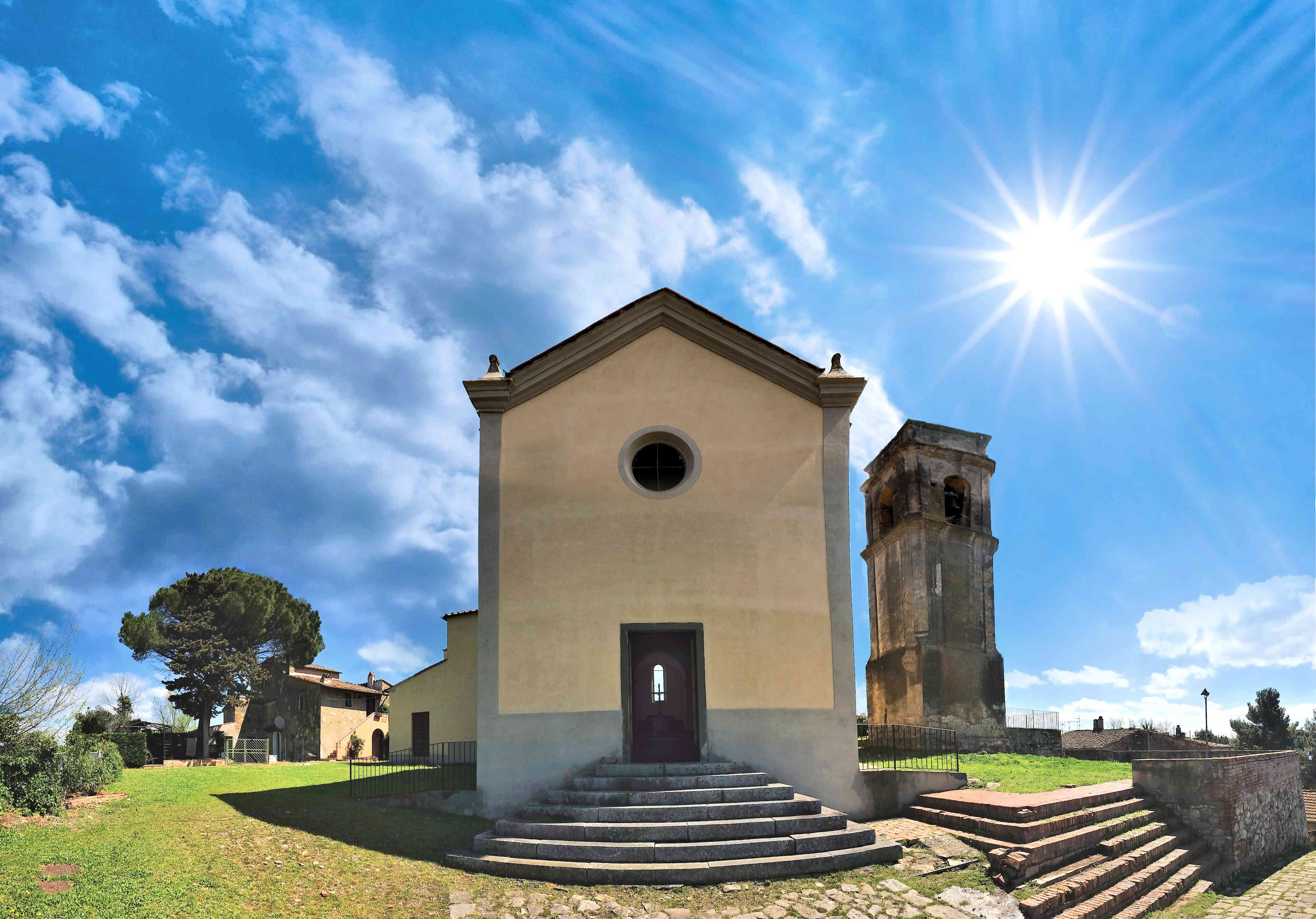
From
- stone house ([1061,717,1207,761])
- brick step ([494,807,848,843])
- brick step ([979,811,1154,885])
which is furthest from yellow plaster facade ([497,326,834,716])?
stone house ([1061,717,1207,761])

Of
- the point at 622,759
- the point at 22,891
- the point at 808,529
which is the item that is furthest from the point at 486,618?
the point at 22,891

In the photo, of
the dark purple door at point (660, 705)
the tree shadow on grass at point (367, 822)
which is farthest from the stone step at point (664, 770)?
the tree shadow on grass at point (367, 822)

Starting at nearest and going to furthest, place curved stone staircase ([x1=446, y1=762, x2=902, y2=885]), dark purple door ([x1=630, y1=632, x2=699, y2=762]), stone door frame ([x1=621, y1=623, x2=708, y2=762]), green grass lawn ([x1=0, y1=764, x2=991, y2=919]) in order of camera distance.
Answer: green grass lawn ([x1=0, y1=764, x2=991, y2=919]), curved stone staircase ([x1=446, y1=762, x2=902, y2=885]), stone door frame ([x1=621, y1=623, x2=708, y2=762]), dark purple door ([x1=630, y1=632, x2=699, y2=762])

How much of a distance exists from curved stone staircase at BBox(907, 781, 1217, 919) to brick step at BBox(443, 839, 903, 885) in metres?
1.94

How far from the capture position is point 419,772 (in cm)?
1509

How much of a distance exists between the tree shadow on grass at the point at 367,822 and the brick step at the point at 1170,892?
892 centimetres

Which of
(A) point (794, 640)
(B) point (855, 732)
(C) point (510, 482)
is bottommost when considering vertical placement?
(B) point (855, 732)

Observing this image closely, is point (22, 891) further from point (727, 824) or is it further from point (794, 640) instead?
point (794, 640)

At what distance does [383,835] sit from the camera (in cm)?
1053

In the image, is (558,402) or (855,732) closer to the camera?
(855,732)

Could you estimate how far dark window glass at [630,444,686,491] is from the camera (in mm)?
13453

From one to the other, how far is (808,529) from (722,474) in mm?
1754

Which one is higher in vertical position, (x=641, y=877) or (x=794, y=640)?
(x=794, y=640)

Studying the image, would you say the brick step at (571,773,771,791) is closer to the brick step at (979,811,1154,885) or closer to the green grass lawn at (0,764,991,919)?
the green grass lawn at (0,764,991,919)
